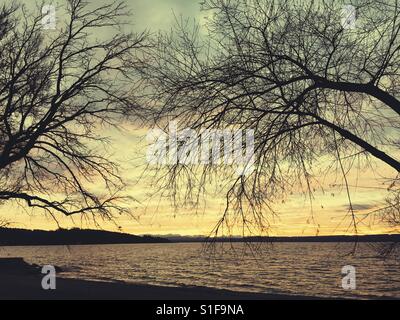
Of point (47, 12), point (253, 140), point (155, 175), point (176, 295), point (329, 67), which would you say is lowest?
point (176, 295)

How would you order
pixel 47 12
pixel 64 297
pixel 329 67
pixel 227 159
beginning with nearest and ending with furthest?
pixel 227 159 < pixel 329 67 < pixel 64 297 < pixel 47 12

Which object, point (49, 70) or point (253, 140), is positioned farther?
point (49, 70)

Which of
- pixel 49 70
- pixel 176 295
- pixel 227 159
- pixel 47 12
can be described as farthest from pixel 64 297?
pixel 47 12

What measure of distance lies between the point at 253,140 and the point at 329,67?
226 cm

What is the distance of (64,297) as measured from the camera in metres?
15.7

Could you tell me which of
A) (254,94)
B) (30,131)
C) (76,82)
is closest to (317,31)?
(254,94)

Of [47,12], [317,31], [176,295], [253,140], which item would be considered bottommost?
[176,295]

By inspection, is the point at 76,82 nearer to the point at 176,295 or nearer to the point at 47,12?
the point at 47,12

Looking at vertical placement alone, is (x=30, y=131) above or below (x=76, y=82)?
below

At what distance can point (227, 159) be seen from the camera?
10.8 m

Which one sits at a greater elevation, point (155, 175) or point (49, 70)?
point (49, 70)
